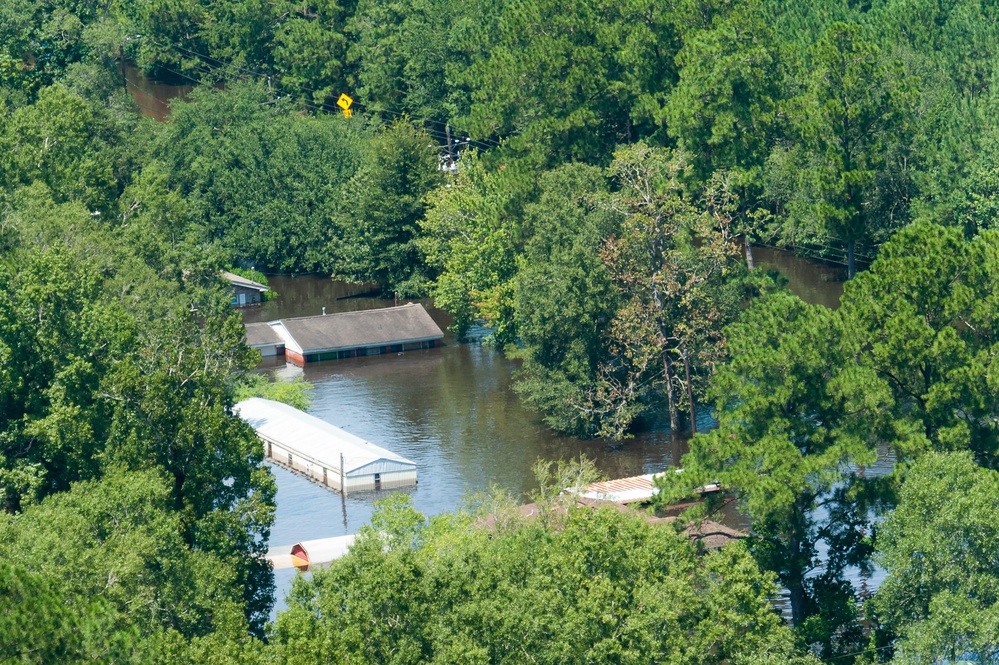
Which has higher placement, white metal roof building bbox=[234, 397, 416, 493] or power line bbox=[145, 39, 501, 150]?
power line bbox=[145, 39, 501, 150]

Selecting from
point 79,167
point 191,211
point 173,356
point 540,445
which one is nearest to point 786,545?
point 173,356

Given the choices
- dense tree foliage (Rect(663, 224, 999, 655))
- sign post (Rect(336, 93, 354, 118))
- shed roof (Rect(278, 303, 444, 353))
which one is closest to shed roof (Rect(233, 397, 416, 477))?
shed roof (Rect(278, 303, 444, 353))

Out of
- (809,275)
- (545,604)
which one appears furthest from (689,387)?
(545,604)

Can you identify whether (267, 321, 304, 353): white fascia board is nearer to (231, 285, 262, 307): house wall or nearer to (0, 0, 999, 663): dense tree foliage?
(0, 0, 999, 663): dense tree foliage

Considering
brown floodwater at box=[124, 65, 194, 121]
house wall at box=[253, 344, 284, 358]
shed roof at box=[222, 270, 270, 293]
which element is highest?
brown floodwater at box=[124, 65, 194, 121]

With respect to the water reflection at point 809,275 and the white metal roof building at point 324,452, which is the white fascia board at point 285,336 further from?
the water reflection at point 809,275

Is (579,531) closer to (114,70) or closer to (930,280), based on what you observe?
(930,280)

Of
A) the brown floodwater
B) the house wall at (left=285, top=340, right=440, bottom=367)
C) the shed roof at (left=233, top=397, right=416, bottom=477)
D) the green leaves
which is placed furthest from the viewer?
the brown floodwater
